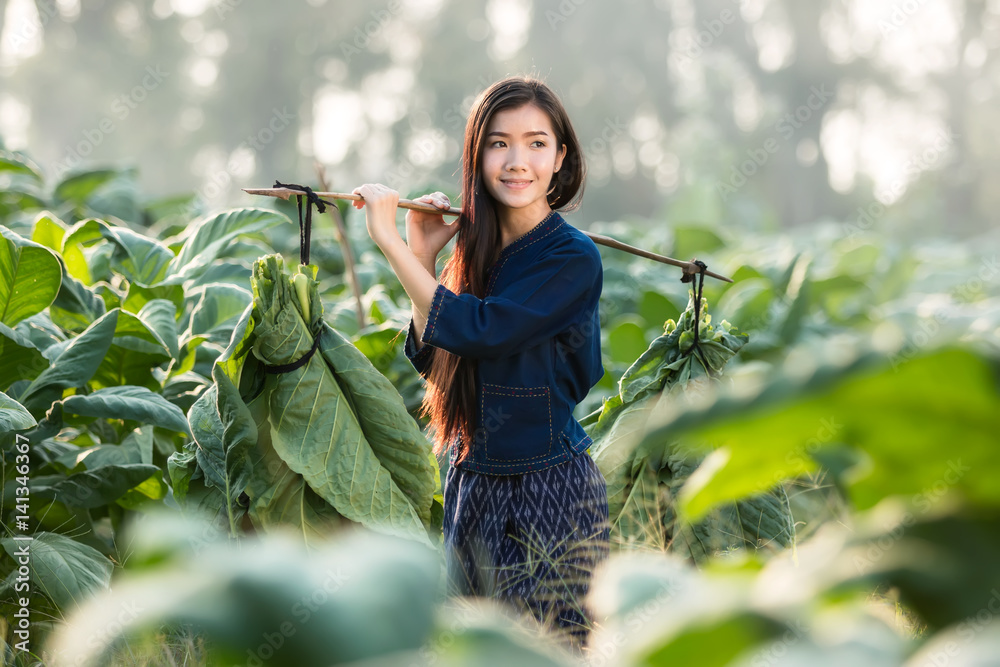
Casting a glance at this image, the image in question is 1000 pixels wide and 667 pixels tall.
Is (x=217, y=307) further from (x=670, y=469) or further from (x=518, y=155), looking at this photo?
(x=670, y=469)

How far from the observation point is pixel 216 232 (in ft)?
9.21

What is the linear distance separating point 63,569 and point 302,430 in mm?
687

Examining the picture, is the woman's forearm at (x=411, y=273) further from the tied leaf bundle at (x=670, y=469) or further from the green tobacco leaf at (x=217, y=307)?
the green tobacco leaf at (x=217, y=307)

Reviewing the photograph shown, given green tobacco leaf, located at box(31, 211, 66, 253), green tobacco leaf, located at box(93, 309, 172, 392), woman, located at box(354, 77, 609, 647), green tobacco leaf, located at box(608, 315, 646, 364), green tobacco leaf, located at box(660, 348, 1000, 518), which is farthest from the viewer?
green tobacco leaf, located at box(608, 315, 646, 364)

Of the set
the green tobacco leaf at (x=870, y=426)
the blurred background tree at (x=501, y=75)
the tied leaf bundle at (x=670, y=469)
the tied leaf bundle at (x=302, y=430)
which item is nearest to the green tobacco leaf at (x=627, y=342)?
the tied leaf bundle at (x=670, y=469)

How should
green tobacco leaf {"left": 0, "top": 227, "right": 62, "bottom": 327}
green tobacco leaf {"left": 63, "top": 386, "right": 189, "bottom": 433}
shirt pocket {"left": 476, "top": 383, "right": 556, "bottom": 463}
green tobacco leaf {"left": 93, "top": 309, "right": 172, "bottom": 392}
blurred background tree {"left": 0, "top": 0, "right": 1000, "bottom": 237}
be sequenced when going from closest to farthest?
shirt pocket {"left": 476, "top": 383, "right": 556, "bottom": 463}, green tobacco leaf {"left": 63, "top": 386, "right": 189, "bottom": 433}, green tobacco leaf {"left": 0, "top": 227, "right": 62, "bottom": 327}, green tobacco leaf {"left": 93, "top": 309, "right": 172, "bottom": 392}, blurred background tree {"left": 0, "top": 0, "right": 1000, "bottom": 237}

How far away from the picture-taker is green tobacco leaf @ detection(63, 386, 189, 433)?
2059 mm

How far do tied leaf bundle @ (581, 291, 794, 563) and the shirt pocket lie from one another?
0.66ft

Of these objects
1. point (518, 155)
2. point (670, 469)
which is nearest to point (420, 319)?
point (518, 155)

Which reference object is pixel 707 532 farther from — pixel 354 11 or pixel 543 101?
pixel 354 11

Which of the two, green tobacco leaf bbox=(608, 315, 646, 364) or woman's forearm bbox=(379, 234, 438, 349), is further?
green tobacco leaf bbox=(608, 315, 646, 364)

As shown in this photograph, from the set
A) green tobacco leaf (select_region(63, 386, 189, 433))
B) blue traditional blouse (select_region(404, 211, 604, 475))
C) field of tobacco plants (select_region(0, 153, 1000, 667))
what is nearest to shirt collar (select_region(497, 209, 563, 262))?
blue traditional blouse (select_region(404, 211, 604, 475))

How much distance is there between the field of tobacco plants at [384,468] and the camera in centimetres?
45

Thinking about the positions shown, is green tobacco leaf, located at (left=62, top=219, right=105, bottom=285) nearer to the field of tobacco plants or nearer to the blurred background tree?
the field of tobacco plants
